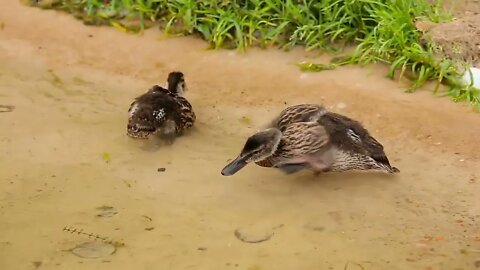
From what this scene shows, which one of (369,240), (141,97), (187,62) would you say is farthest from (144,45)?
(369,240)

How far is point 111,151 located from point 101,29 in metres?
2.19

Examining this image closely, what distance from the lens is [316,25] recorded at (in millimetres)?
7309

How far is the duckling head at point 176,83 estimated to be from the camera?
21.3 feet

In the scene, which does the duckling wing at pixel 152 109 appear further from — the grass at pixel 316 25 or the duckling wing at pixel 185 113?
the grass at pixel 316 25

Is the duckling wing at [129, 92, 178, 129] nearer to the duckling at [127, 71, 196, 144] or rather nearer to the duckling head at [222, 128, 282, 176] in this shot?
the duckling at [127, 71, 196, 144]

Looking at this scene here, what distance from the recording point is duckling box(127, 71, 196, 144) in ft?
20.1

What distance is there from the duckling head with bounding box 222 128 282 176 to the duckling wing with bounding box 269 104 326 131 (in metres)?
0.26

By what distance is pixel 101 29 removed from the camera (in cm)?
789

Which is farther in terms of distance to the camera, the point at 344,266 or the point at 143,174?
the point at 143,174

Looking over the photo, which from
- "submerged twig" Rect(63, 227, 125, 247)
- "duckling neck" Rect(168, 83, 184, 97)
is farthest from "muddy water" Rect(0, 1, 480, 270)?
"duckling neck" Rect(168, 83, 184, 97)

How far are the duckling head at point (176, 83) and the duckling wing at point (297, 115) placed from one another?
100 cm

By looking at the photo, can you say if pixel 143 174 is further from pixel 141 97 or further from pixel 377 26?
pixel 377 26

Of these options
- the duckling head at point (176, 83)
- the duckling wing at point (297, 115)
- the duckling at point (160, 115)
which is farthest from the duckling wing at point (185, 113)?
the duckling wing at point (297, 115)

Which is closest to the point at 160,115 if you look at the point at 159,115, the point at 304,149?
the point at 159,115
